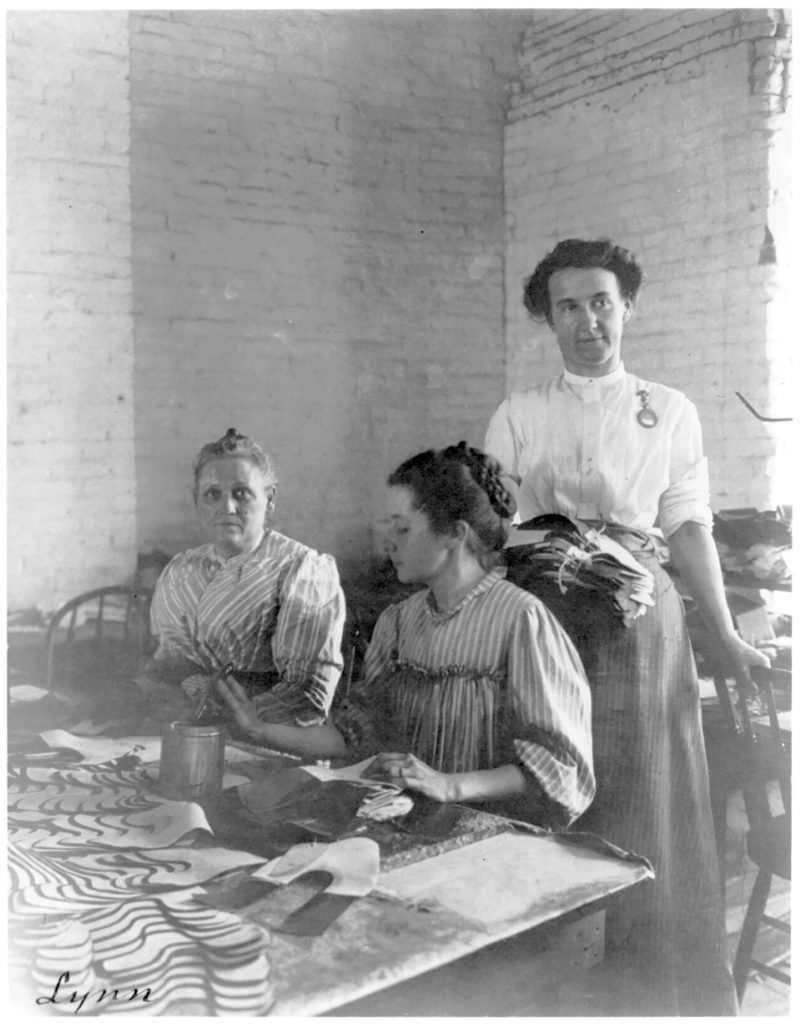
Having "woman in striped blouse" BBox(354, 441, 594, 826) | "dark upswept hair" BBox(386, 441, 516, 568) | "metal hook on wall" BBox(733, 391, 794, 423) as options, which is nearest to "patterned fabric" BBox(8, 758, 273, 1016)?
"woman in striped blouse" BBox(354, 441, 594, 826)

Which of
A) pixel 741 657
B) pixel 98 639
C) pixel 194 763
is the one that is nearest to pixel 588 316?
pixel 741 657

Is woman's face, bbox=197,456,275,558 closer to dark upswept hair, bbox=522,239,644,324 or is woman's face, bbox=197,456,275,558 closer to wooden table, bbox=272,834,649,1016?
dark upswept hair, bbox=522,239,644,324

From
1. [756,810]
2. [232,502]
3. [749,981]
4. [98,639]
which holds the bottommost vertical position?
[749,981]

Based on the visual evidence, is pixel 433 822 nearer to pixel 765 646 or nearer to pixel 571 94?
pixel 765 646

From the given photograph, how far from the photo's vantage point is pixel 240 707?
181cm

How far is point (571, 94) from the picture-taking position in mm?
2998

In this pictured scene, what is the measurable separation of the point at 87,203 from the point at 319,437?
1.04 m

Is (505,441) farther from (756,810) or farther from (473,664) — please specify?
(756,810)

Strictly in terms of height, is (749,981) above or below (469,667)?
below

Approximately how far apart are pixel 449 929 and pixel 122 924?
0.38 m

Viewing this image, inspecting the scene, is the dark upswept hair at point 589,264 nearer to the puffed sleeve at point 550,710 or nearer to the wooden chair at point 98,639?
the puffed sleeve at point 550,710

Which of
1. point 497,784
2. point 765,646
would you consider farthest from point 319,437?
point 497,784

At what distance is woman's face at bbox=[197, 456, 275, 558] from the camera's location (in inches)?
89.5

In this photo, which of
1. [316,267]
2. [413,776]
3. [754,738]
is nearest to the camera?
[413,776]
